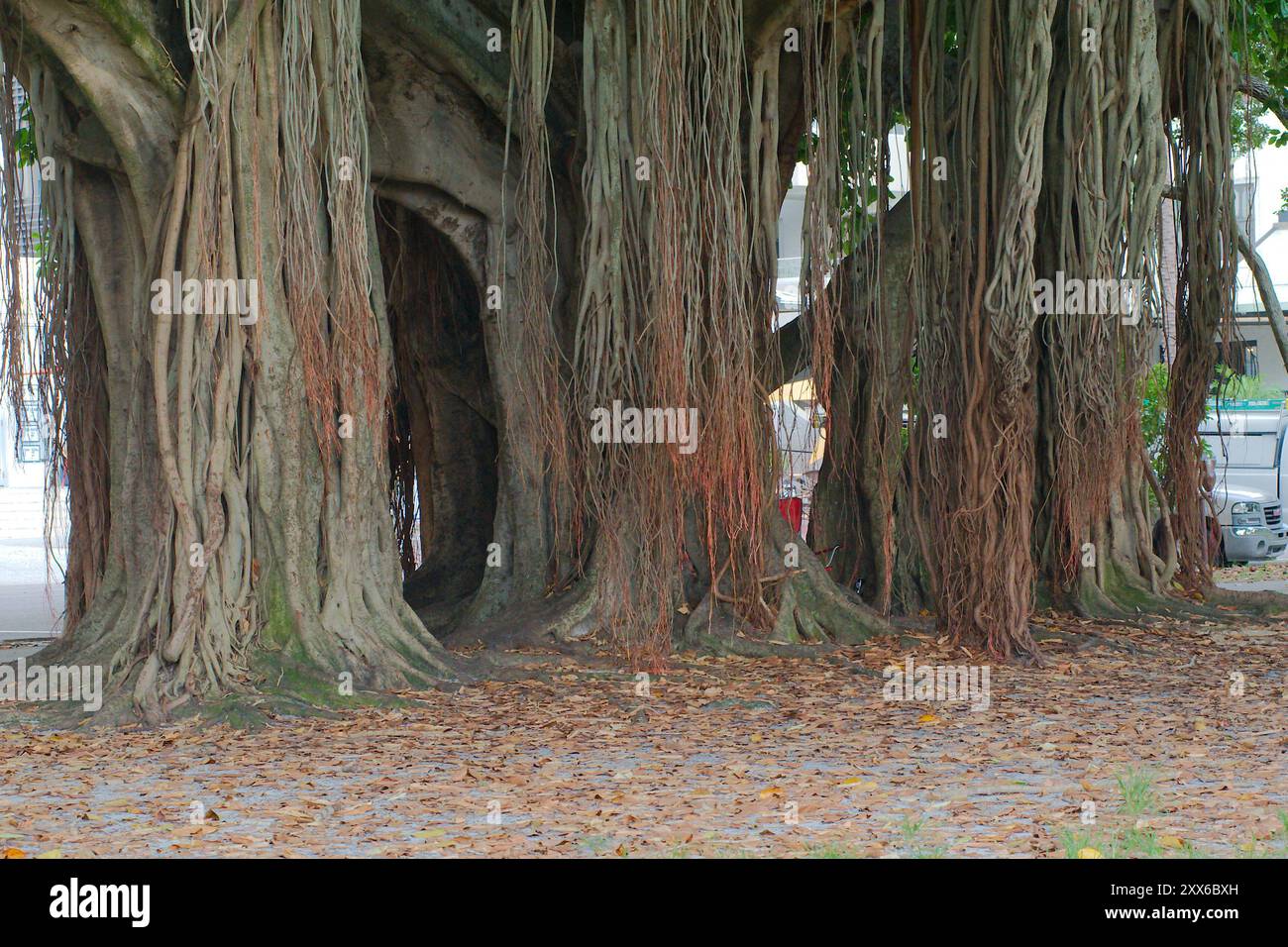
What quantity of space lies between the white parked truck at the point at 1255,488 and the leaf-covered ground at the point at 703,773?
5382 mm

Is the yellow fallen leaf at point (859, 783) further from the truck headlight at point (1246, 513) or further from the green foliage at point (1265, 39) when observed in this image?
the truck headlight at point (1246, 513)

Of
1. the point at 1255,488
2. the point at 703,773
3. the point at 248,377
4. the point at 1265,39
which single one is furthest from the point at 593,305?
the point at 1255,488

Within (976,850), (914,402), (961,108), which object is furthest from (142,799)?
(961,108)

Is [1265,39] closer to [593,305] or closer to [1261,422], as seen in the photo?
[1261,422]

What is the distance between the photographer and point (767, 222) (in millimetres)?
6406

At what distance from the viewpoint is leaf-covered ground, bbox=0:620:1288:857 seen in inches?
142

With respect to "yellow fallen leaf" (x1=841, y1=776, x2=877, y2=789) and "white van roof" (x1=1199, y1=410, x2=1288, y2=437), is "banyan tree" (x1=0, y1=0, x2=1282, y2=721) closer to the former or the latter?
"yellow fallen leaf" (x1=841, y1=776, x2=877, y2=789)

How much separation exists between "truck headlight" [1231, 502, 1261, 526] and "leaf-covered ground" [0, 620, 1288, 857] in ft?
17.8

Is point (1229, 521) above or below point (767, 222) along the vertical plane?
below

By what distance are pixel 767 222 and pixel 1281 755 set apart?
3055 millimetres

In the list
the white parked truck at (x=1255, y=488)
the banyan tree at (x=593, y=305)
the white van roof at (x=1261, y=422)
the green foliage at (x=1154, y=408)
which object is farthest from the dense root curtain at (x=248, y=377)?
the white van roof at (x=1261, y=422)

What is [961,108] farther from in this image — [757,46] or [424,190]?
[424,190]

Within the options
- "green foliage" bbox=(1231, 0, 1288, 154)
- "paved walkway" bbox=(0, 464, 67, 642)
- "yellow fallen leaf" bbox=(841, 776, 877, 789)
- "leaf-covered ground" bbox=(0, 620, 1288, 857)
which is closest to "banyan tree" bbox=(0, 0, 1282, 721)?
"leaf-covered ground" bbox=(0, 620, 1288, 857)

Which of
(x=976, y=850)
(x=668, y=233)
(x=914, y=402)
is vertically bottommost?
(x=976, y=850)
